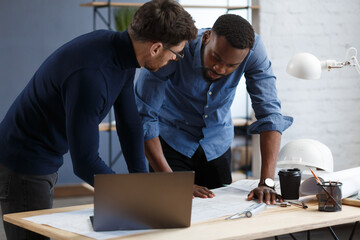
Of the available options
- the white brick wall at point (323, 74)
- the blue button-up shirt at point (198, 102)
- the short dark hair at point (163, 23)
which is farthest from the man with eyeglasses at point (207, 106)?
the white brick wall at point (323, 74)

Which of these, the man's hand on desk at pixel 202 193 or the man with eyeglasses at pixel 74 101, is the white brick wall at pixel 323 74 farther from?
the man with eyeglasses at pixel 74 101

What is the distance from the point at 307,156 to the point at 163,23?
3.24ft

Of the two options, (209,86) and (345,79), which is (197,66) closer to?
(209,86)

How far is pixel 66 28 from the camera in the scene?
539 centimetres

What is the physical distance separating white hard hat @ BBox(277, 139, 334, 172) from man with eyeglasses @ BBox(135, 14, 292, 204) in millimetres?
75

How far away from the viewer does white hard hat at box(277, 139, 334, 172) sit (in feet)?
7.94

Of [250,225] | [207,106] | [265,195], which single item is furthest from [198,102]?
[250,225]

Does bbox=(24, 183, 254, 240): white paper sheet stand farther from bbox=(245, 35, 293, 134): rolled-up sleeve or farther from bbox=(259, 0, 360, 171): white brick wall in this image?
bbox=(259, 0, 360, 171): white brick wall

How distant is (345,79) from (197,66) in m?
2.04

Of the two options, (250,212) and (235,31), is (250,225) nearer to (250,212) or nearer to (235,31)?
(250,212)

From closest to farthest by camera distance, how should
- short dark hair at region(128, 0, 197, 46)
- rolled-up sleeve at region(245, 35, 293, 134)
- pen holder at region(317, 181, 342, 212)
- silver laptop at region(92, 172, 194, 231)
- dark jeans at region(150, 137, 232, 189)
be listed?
silver laptop at region(92, 172, 194, 231)
short dark hair at region(128, 0, 197, 46)
pen holder at region(317, 181, 342, 212)
rolled-up sleeve at region(245, 35, 293, 134)
dark jeans at region(150, 137, 232, 189)

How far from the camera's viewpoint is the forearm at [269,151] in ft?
7.86

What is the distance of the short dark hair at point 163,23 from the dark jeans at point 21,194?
1.88 feet

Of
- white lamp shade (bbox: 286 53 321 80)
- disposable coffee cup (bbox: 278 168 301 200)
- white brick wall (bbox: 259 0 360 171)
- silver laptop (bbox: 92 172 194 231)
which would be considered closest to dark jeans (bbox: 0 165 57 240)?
silver laptop (bbox: 92 172 194 231)
